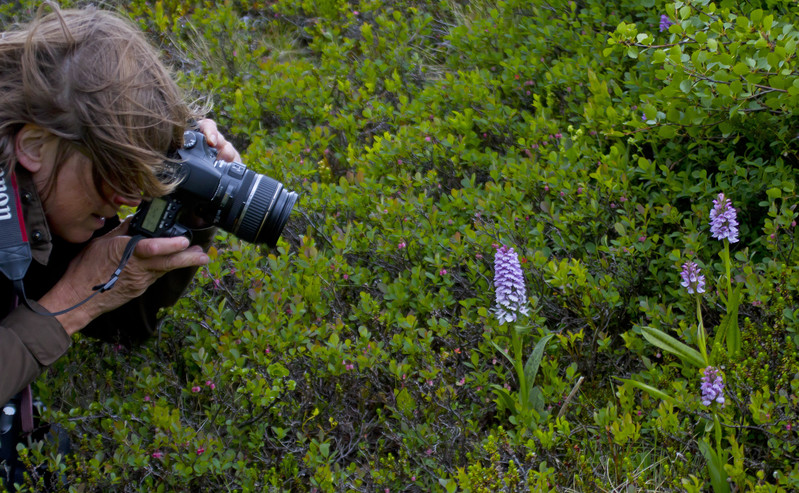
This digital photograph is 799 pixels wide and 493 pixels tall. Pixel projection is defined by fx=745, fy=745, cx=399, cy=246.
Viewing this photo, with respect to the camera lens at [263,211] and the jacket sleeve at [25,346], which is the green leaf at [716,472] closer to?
the camera lens at [263,211]

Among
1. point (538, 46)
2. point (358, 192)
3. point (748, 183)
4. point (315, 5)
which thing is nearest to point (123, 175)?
point (358, 192)

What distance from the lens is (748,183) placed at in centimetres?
286

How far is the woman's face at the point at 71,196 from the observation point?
2.05 metres

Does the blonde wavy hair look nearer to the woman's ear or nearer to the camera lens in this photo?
the woman's ear

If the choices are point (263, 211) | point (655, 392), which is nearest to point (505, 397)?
point (655, 392)

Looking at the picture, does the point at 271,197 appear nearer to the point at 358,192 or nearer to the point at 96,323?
the point at 96,323

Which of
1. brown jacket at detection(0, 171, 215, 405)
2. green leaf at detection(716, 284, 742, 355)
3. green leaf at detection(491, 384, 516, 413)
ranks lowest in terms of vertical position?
brown jacket at detection(0, 171, 215, 405)

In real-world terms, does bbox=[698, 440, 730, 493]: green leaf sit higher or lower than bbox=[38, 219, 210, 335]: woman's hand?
higher

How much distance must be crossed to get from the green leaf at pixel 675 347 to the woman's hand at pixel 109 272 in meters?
1.49

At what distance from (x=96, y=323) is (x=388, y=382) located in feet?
3.64

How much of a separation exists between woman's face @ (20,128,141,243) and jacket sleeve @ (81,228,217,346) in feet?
1.27

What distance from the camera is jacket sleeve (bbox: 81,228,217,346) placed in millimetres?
2604

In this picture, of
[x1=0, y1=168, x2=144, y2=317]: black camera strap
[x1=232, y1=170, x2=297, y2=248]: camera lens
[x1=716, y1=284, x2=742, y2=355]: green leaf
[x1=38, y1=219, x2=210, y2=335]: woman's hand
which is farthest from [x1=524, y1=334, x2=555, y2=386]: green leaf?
[x1=0, y1=168, x2=144, y2=317]: black camera strap

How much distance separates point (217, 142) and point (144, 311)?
27.3 inches
